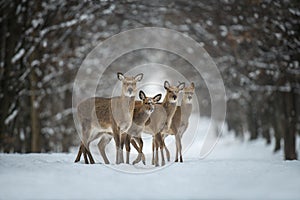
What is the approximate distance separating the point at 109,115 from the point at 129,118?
51cm

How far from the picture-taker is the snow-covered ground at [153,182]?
6.50 metres

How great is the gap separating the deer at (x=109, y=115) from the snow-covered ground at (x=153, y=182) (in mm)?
784

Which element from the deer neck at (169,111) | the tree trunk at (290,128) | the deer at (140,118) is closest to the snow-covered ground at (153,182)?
the deer at (140,118)

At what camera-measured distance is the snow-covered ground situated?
650 centimetres

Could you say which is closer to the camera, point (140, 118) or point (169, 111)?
point (140, 118)

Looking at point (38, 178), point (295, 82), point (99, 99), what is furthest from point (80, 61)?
point (38, 178)

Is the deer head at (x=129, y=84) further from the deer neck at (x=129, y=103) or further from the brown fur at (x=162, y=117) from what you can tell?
the brown fur at (x=162, y=117)

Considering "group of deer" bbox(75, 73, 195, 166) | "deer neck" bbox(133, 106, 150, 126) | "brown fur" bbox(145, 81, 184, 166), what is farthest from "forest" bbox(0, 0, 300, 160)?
"deer neck" bbox(133, 106, 150, 126)

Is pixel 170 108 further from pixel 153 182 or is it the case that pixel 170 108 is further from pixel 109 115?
pixel 153 182

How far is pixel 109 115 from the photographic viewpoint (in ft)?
29.6

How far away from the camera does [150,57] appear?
92.9ft

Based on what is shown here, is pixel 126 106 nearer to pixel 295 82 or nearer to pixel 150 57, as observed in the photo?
pixel 295 82

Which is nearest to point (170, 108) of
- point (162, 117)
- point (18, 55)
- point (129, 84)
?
point (162, 117)

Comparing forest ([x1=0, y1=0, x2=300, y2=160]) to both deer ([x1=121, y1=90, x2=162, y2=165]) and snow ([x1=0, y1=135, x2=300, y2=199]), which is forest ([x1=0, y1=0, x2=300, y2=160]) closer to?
deer ([x1=121, y1=90, x2=162, y2=165])
